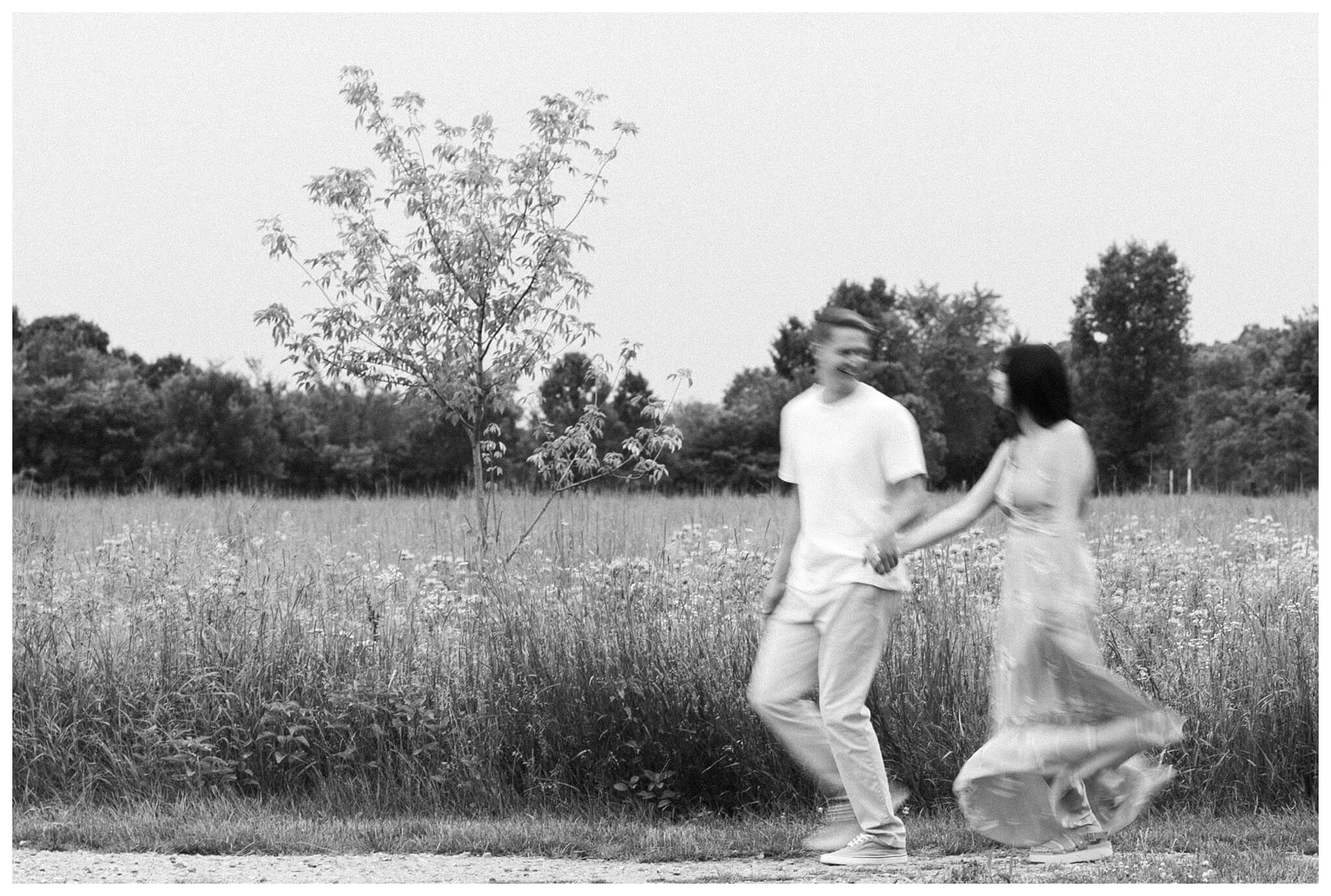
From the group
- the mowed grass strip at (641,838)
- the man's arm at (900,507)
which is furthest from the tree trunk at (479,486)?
the man's arm at (900,507)

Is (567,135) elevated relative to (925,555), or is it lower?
elevated

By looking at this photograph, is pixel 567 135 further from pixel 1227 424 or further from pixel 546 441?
pixel 1227 424

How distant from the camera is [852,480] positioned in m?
4.72

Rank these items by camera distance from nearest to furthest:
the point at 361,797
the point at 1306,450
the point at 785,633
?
the point at 785,633, the point at 361,797, the point at 1306,450

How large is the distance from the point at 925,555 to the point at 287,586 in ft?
14.3

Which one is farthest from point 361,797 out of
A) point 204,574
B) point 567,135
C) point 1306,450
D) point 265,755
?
point 1306,450

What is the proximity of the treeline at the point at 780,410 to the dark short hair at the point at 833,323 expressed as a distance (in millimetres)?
27900

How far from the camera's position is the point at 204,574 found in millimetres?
9531

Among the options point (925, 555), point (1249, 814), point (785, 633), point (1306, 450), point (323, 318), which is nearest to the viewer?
point (785, 633)

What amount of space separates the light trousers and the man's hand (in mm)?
111

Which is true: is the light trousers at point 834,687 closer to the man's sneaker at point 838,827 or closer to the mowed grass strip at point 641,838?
the man's sneaker at point 838,827

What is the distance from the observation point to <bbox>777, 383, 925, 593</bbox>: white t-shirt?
4.71 m

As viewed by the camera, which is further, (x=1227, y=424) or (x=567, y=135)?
(x=1227, y=424)

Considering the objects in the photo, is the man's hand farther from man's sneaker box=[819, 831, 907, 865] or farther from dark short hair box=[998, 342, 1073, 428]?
man's sneaker box=[819, 831, 907, 865]
